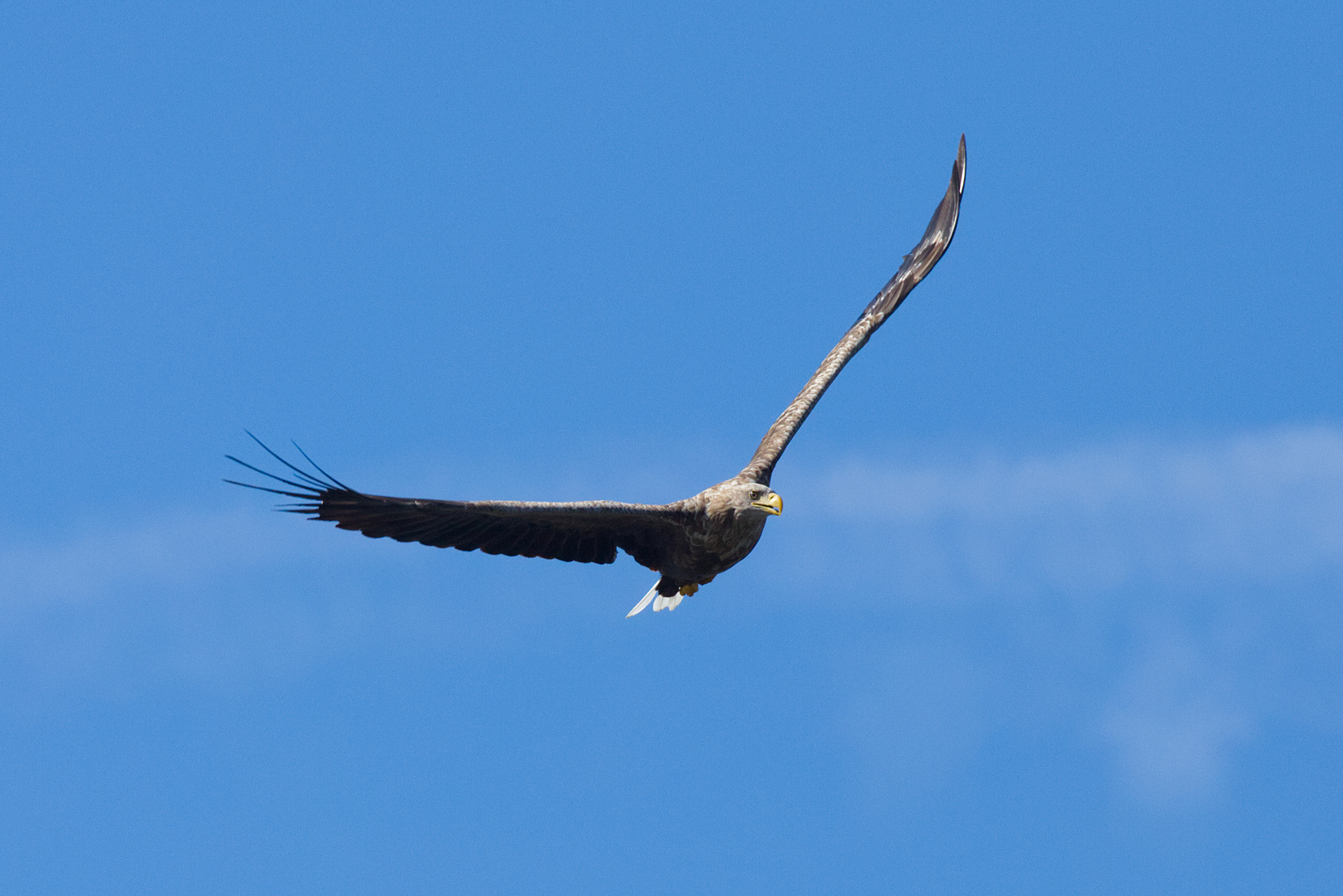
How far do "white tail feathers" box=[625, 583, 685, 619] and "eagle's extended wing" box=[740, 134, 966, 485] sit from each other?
178 cm

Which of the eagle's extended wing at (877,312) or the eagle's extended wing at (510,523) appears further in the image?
the eagle's extended wing at (877,312)

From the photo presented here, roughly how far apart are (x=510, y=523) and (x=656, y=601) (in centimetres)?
260

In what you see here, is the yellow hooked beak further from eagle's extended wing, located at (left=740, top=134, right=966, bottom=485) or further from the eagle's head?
eagle's extended wing, located at (left=740, top=134, right=966, bottom=485)

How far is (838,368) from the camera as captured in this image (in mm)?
22656

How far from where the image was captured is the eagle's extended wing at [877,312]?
21.2 meters

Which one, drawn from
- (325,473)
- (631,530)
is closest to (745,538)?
(631,530)

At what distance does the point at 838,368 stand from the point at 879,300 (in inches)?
69.8

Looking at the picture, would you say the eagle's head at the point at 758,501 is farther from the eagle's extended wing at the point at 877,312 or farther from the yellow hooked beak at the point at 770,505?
the eagle's extended wing at the point at 877,312

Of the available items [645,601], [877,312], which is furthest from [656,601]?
[877,312]

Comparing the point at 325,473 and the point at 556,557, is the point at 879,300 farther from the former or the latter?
the point at 325,473

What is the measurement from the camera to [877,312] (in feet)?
77.8

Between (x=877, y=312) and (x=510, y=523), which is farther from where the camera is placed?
(x=877, y=312)

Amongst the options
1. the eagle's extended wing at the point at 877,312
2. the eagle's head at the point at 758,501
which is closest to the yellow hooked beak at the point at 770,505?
the eagle's head at the point at 758,501

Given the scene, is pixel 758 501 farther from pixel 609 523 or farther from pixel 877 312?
pixel 877 312
